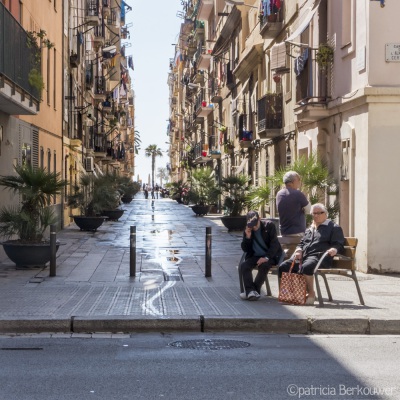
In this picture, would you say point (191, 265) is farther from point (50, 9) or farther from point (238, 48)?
point (238, 48)

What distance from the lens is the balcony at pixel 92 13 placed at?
1887 inches

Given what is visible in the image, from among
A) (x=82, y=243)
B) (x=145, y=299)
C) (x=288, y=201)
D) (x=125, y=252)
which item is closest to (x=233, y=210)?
(x=82, y=243)

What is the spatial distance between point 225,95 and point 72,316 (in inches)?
1610

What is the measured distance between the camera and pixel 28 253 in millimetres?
16734

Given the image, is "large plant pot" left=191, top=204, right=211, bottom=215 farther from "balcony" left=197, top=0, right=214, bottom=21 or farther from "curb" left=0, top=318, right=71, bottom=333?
"curb" left=0, top=318, right=71, bottom=333

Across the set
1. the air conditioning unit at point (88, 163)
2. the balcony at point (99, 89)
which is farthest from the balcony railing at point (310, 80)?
the balcony at point (99, 89)

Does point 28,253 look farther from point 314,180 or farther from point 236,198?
point 236,198

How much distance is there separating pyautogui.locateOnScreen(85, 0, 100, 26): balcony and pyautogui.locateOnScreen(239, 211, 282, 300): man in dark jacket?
3661 cm

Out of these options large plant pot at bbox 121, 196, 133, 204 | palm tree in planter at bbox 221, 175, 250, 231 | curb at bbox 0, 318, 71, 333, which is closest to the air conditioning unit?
palm tree in planter at bbox 221, 175, 250, 231

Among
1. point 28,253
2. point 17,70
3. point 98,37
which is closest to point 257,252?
point 28,253

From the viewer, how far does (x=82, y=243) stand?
25.3m

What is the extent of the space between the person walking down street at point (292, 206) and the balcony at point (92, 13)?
34.4 metres

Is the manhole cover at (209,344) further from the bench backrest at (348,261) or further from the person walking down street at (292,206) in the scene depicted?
the person walking down street at (292,206)

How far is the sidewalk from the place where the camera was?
35.4 ft
